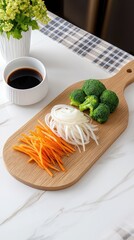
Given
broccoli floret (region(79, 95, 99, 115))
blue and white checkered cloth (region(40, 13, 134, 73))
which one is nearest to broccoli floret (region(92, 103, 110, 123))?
broccoli floret (region(79, 95, 99, 115))

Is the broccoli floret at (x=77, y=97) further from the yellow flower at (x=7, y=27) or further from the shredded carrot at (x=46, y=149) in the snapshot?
the yellow flower at (x=7, y=27)

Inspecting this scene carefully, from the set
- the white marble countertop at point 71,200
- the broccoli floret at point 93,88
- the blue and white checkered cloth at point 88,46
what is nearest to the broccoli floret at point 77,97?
the broccoli floret at point 93,88

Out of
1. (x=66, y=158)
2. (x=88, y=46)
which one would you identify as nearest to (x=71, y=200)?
(x=66, y=158)

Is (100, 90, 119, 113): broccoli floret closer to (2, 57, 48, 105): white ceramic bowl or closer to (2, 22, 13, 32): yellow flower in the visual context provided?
(2, 57, 48, 105): white ceramic bowl

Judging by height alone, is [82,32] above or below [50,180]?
above

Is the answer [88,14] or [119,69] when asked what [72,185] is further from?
[88,14]

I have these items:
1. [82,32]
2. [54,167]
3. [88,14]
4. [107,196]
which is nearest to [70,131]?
[54,167]
